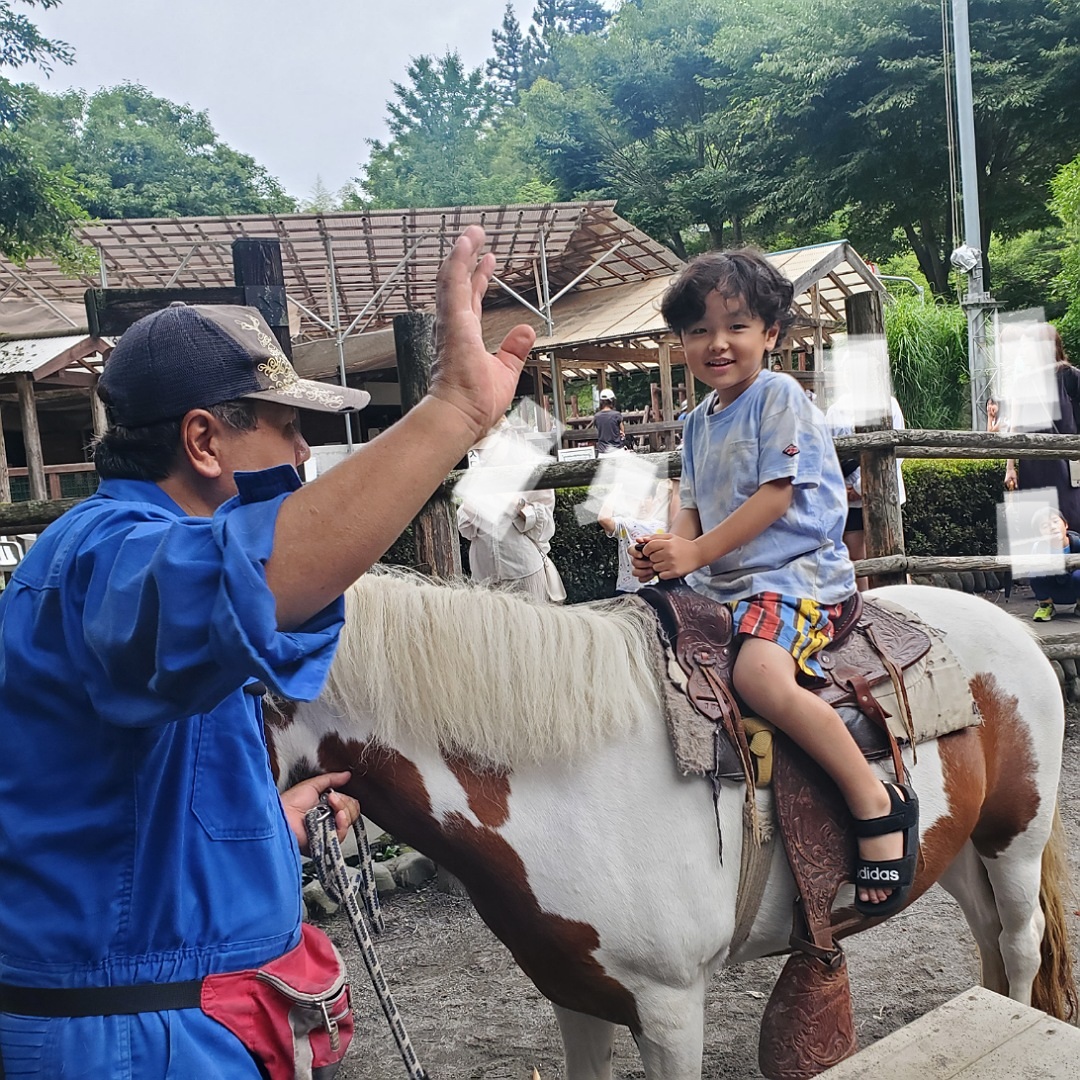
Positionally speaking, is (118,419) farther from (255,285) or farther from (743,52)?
(743,52)

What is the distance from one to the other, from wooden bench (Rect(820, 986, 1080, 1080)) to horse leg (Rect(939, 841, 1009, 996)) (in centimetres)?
112

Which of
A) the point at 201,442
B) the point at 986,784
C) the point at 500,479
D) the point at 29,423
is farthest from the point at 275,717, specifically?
the point at 29,423

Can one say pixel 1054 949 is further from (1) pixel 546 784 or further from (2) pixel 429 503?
(2) pixel 429 503

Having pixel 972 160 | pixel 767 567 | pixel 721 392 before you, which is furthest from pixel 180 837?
pixel 972 160

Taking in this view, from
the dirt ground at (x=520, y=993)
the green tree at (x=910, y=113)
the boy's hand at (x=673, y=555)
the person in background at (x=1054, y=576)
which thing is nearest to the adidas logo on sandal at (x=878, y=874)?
the boy's hand at (x=673, y=555)

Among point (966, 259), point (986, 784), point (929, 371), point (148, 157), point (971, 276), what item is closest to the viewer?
point (986, 784)

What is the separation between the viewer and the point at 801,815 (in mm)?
1922

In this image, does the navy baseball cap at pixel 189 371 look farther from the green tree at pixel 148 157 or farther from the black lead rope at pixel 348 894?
the green tree at pixel 148 157

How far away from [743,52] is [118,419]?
34.5 metres

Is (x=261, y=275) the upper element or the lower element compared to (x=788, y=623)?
upper

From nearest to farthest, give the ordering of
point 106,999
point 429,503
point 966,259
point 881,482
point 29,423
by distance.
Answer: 1. point 106,999
2. point 429,503
3. point 881,482
4. point 29,423
5. point 966,259

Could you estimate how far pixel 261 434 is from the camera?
1.00 meters

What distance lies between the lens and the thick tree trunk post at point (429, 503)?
3.56 meters

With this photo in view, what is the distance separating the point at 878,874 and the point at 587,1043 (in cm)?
78
